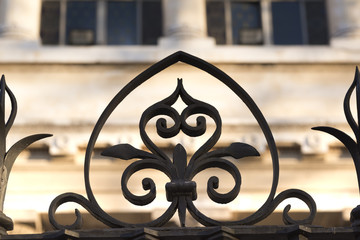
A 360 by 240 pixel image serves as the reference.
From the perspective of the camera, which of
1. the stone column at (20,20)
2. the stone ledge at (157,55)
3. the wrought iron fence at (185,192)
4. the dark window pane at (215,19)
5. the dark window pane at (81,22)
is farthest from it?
the dark window pane at (215,19)

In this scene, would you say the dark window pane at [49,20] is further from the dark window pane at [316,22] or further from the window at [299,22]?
the dark window pane at [316,22]

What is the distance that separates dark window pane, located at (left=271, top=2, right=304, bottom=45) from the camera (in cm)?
1216

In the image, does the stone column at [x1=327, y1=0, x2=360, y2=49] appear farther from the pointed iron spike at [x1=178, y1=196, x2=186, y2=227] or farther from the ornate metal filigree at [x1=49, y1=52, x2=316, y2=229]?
the pointed iron spike at [x1=178, y1=196, x2=186, y2=227]

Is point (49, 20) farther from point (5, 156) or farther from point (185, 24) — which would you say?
point (5, 156)

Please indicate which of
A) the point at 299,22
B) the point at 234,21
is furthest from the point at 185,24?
the point at 299,22

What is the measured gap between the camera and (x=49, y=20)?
12242 mm

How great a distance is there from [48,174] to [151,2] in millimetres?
3194

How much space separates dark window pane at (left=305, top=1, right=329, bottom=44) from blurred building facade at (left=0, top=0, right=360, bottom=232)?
0.6 inches

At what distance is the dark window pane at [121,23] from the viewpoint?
12.1 meters

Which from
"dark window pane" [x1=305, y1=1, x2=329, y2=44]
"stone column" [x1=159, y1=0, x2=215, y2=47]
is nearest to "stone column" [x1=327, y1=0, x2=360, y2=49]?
"dark window pane" [x1=305, y1=1, x2=329, y2=44]

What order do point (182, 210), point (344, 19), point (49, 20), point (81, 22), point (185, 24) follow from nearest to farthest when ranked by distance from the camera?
point (182, 210) → point (185, 24) → point (344, 19) → point (81, 22) → point (49, 20)

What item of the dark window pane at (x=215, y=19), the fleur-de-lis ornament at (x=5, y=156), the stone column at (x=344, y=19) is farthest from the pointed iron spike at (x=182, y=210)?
the dark window pane at (x=215, y=19)

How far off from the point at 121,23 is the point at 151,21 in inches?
17.1

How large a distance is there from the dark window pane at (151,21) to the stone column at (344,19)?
95.8 inches
